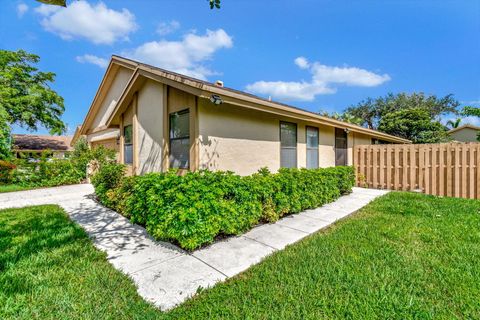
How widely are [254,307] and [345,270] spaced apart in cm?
147

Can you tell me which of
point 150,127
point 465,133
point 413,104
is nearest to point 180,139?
point 150,127

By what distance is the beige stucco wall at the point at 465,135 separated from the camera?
29.4 m

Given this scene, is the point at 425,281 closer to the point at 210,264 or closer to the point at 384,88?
the point at 210,264

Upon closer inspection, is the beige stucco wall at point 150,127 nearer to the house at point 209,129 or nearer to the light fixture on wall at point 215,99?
the house at point 209,129

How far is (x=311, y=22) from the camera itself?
1059cm

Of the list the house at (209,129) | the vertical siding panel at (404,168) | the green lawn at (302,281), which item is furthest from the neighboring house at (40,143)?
the vertical siding panel at (404,168)

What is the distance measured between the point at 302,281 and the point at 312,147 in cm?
690

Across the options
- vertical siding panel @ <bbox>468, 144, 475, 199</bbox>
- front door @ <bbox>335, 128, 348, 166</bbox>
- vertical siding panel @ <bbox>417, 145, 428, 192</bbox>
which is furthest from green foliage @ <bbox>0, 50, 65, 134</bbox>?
vertical siding panel @ <bbox>468, 144, 475, 199</bbox>

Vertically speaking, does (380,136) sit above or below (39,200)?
above

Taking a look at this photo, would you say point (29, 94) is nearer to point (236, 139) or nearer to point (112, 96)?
point (112, 96)

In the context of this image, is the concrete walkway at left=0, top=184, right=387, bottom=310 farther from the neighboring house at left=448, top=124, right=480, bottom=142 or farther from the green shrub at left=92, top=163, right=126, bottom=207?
the neighboring house at left=448, top=124, right=480, bottom=142

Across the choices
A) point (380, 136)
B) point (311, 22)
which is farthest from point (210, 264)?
point (380, 136)

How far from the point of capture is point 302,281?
2.79 meters

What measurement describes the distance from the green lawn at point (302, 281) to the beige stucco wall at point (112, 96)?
380 inches
